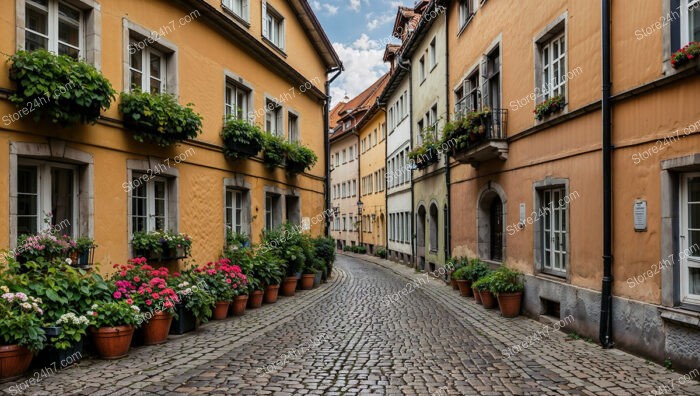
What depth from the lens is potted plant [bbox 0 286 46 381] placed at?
582cm

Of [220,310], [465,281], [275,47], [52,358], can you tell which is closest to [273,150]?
[275,47]

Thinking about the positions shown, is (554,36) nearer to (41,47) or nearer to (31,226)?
(41,47)

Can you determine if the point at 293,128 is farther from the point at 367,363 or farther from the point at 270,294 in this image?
the point at 367,363

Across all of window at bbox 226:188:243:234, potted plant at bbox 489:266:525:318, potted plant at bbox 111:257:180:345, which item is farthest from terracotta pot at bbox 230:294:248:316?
potted plant at bbox 489:266:525:318

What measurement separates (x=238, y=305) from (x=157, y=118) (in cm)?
402

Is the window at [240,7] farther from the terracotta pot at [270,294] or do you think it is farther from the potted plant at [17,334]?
the potted plant at [17,334]

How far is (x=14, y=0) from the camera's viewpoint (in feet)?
23.3

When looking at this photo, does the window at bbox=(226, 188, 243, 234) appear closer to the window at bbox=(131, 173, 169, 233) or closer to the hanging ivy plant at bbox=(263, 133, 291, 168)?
the hanging ivy plant at bbox=(263, 133, 291, 168)

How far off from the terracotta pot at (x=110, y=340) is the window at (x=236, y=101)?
710 cm

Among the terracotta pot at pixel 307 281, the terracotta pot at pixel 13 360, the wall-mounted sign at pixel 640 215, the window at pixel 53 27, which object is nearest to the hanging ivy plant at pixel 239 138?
the terracotta pot at pixel 307 281

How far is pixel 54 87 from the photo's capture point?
6.99 m

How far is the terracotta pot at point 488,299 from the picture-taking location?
11805 mm

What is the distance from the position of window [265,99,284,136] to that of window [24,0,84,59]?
7574mm

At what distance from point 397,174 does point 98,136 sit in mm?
20889
